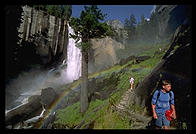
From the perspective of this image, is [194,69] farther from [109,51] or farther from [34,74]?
[34,74]

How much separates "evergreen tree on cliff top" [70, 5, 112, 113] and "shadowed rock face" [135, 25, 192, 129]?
2653 mm

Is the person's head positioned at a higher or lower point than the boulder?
higher

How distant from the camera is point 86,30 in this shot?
7945 millimetres

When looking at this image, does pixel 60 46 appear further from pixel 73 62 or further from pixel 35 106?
pixel 35 106

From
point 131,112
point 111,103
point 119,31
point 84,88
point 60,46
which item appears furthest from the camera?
point 60,46

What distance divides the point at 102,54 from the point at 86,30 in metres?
2.51

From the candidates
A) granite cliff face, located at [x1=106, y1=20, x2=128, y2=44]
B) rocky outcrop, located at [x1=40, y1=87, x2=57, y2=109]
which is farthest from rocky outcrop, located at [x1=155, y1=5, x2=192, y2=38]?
rocky outcrop, located at [x1=40, y1=87, x2=57, y2=109]

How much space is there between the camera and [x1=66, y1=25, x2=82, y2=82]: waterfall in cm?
924

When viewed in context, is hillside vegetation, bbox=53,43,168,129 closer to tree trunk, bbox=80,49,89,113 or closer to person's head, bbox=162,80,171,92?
tree trunk, bbox=80,49,89,113

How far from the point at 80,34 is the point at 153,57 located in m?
3.88

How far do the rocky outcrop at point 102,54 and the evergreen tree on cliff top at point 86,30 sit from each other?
21.2 inches

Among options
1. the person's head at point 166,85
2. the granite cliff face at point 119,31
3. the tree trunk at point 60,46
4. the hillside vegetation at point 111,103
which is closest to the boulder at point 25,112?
the hillside vegetation at point 111,103

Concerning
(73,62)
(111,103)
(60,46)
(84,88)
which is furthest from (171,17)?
(60,46)
